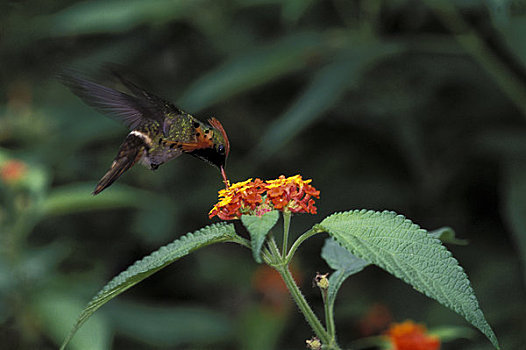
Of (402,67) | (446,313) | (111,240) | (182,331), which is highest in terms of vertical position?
(402,67)

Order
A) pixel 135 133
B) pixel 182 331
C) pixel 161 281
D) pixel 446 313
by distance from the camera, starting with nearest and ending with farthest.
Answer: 1. pixel 135 133
2. pixel 446 313
3. pixel 182 331
4. pixel 161 281

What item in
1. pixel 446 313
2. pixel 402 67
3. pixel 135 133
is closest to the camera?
pixel 135 133

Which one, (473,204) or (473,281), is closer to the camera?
(473,281)

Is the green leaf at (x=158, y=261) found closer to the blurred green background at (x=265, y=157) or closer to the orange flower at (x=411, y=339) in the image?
the orange flower at (x=411, y=339)

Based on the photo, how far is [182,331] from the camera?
2.27 m

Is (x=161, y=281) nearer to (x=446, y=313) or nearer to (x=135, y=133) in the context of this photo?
(x=446, y=313)

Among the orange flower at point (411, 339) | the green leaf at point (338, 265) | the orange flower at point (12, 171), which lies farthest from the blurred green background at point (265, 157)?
the green leaf at point (338, 265)

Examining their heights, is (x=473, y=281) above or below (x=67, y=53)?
below

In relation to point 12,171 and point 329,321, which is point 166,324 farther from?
point 329,321

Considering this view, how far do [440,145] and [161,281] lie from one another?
1167 mm

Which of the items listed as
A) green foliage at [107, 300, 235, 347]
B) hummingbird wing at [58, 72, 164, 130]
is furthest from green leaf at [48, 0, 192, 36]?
hummingbird wing at [58, 72, 164, 130]

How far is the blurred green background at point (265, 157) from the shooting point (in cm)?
196

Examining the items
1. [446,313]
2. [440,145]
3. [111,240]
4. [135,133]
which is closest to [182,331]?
[111,240]

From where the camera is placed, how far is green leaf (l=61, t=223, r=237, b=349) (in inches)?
32.7
